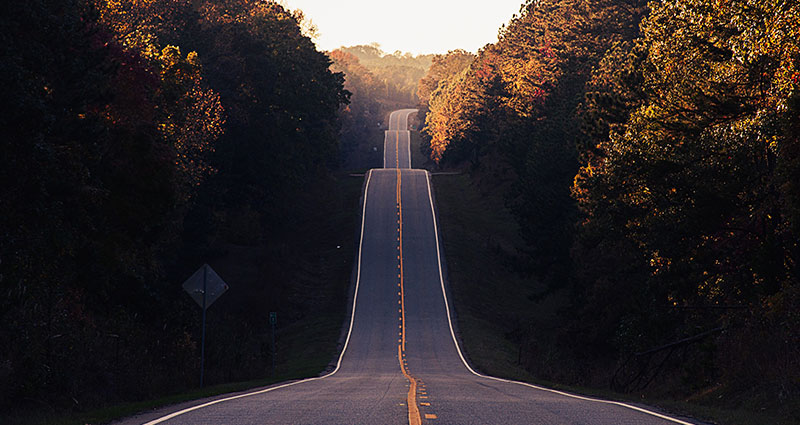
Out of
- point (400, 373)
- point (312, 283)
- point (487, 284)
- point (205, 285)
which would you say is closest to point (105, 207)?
point (205, 285)

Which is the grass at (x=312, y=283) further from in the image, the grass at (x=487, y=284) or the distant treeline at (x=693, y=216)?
the distant treeline at (x=693, y=216)

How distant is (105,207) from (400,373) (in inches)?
478

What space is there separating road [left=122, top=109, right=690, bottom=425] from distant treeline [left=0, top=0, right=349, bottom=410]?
3.63m

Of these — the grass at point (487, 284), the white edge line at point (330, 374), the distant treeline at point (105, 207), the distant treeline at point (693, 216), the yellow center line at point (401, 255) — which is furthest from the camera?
the yellow center line at point (401, 255)

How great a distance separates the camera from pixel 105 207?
1060 inches

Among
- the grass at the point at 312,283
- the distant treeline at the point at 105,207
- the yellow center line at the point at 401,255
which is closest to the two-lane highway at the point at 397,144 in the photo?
the yellow center line at the point at 401,255

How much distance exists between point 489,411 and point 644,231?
14848mm

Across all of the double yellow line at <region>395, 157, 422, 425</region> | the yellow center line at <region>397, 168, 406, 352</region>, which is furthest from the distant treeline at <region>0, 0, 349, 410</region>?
the yellow center line at <region>397, 168, 406, 352</region>

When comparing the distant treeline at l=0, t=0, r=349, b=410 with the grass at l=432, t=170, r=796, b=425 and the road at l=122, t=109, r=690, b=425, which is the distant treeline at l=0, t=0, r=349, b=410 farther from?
the grass at l=432, t=170, r=796, b=425

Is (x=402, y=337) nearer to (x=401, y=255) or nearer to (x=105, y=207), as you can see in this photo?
(x=401, y=255)

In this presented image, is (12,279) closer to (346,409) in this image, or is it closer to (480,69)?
(346,409)

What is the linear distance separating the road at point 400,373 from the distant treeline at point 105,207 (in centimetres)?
363

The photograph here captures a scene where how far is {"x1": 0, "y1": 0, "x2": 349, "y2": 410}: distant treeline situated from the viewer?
58.4ft

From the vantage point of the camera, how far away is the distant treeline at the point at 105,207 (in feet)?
58.4
